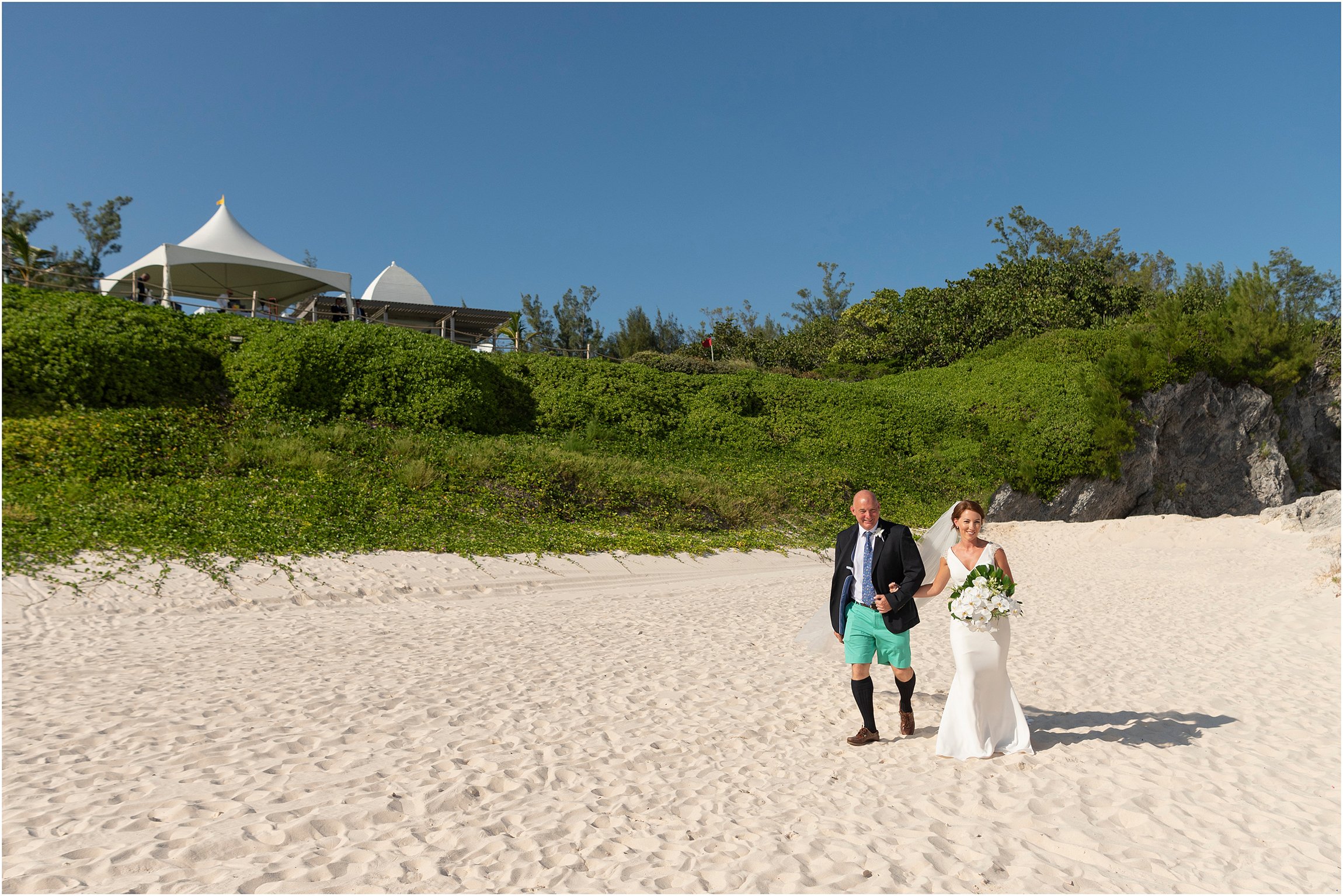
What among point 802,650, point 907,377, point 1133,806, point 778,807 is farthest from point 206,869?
point 907,377

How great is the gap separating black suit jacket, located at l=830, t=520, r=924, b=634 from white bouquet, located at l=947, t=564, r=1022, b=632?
34 cm

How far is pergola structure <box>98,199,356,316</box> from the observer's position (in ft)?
74.0

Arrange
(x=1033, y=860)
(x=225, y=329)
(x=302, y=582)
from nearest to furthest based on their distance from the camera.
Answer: (x=1033, y=860) < (x=302, y=582) < (x=225, y=329)

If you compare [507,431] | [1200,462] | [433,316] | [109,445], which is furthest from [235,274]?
[1200,462]

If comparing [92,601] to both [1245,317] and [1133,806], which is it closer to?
[1133,806]

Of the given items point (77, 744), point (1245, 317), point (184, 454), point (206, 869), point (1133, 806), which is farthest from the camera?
point (1245, 317)

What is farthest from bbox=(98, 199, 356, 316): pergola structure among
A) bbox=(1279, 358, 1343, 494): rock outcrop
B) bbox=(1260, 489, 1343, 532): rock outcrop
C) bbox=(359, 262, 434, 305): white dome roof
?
bbox=(1279, 358, 1343, 494): rock outcrop

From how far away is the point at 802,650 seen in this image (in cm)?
866

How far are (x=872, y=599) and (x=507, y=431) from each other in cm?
1708

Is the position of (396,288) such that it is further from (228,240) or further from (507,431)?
(507,431)

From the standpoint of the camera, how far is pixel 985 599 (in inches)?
198

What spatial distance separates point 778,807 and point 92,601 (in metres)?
8.94

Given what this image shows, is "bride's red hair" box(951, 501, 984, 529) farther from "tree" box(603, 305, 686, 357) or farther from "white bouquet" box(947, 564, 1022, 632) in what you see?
"tree" box(603, 305, 686, 357)

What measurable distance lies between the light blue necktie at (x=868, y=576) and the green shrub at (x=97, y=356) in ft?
53.0
